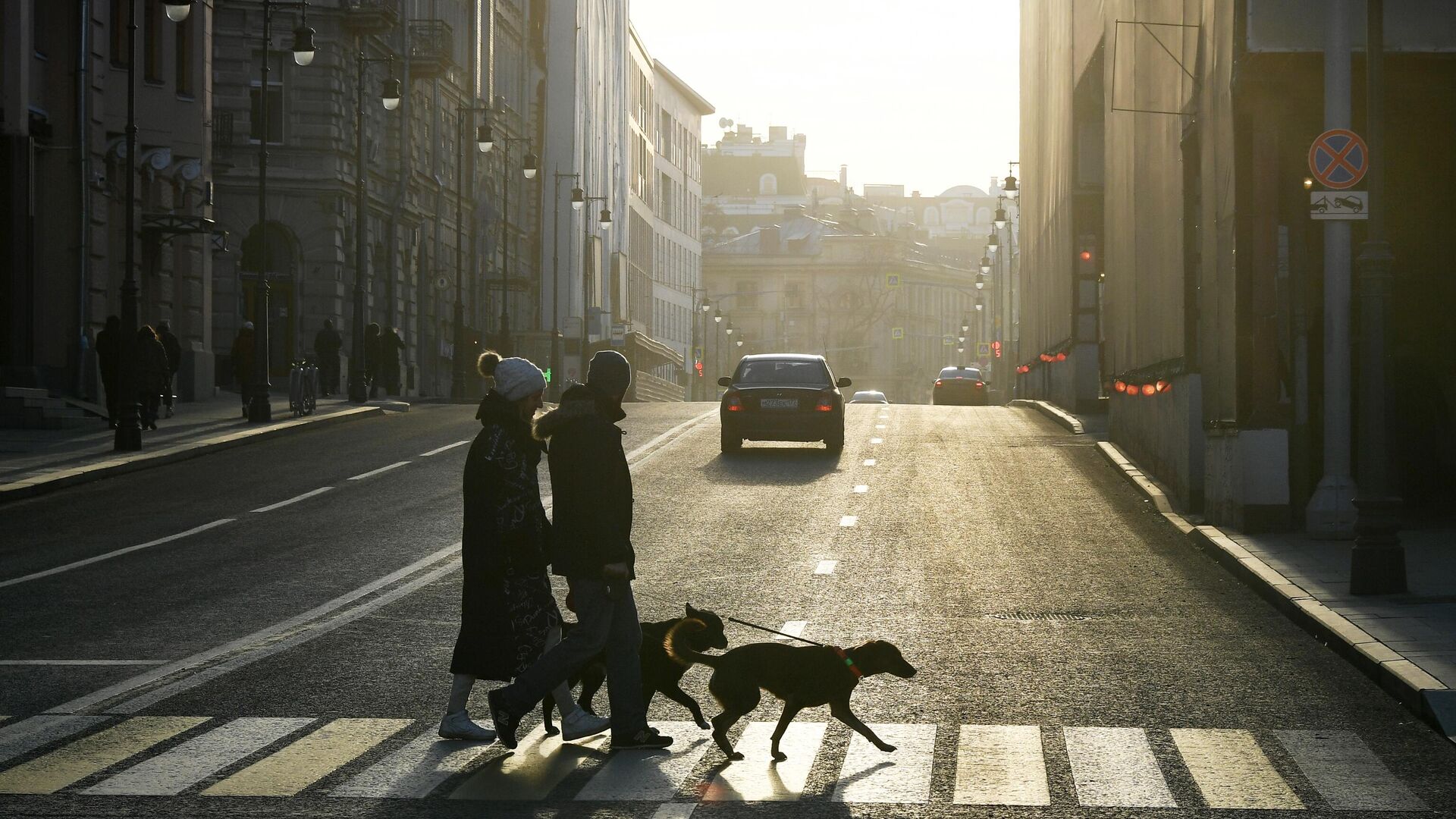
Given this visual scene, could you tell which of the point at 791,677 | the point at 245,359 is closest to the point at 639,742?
the point at 791,677

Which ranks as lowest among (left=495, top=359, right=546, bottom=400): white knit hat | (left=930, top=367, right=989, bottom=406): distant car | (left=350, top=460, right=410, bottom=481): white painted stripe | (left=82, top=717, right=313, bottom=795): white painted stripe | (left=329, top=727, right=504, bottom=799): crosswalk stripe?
(left=329, top=727, right=504, bottom=799): crosswalk stripe

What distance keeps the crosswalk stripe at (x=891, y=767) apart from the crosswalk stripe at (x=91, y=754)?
10.8ft

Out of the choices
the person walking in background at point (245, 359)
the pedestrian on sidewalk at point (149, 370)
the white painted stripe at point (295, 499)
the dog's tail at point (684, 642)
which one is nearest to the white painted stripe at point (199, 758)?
the dog's tail at point (684, 642)

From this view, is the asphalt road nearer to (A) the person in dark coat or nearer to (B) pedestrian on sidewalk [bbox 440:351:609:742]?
(B) pedestrian on sidewalk [bbox 440:351:609:742]

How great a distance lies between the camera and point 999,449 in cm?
2938

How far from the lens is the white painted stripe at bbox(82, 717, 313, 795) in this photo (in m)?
8.08

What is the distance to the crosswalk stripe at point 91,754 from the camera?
8.15 meters

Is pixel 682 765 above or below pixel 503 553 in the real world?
below

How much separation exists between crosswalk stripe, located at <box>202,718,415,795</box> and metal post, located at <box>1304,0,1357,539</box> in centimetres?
1021

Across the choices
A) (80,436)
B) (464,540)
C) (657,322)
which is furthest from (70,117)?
(657,322)

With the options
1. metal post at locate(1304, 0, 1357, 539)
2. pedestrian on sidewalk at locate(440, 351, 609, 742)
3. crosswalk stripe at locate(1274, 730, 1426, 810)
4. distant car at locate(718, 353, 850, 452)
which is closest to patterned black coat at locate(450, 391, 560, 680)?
pedestrian on sidewalk at locate(440, 351, 609, 742)

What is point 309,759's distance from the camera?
8664 millimetres

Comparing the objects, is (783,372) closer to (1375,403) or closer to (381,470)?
(381,470)

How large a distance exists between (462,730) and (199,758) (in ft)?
3.92
